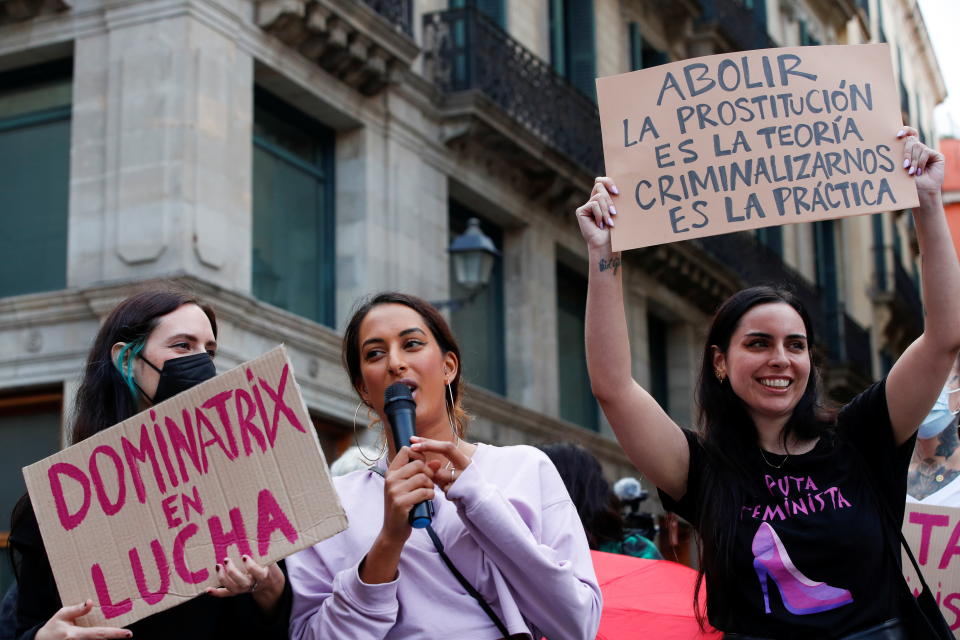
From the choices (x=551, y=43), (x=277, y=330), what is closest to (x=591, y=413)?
(x=551, y=43)

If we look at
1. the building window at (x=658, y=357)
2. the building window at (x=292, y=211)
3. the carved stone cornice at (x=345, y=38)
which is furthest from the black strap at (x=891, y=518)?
the building window at (x=658, y=357)

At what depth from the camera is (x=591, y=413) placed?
1912 centimetres

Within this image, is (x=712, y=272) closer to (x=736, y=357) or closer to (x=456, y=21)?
(x=456, y=21)

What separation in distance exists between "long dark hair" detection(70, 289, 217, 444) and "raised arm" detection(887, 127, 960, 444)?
6.28ft

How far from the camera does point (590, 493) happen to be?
568 cm

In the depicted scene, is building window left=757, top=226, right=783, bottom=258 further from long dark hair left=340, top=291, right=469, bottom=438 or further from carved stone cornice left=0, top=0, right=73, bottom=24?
long dark hair left=340, top=291, right=469, bottom=438

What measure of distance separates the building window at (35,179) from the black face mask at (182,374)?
8.49 meters

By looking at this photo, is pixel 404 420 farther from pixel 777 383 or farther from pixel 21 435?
pixel 21 435

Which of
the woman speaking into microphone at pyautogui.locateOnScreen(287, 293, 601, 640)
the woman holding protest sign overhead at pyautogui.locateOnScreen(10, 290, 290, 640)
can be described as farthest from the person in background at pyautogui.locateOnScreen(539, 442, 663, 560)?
the woman holding protest sign overhead at pyautogui.locateOnScreen(10, 290, 290, 640)

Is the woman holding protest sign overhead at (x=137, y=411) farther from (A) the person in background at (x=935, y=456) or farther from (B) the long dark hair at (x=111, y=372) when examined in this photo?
(A) the person in background at (x=935, y=456)

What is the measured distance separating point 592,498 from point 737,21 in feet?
62.7

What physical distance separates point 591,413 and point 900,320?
15.9 meters

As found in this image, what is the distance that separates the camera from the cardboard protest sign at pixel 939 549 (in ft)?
15.8

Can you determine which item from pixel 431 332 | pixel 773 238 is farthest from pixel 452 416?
pixel 773 238
